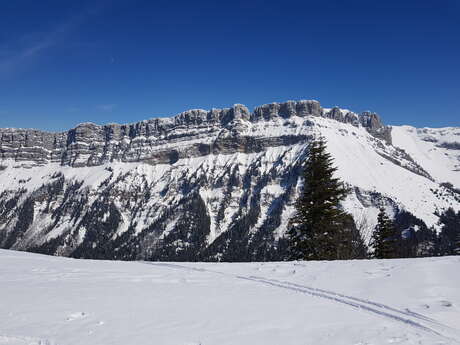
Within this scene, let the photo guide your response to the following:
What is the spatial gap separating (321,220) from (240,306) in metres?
16.8

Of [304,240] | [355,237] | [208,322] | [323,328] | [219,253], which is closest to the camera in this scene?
[323,328]

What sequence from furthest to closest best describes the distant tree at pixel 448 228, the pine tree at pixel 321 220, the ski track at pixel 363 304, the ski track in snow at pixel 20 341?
the distant tree at pixel 448 228 < the pine tree at pixel 321 220 < the ski track at pixel 363 304 < the ski track in snow at pixel 20 341

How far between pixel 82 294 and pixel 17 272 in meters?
5.94

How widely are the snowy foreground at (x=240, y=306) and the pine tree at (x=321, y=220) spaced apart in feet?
34.1

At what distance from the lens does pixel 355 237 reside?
27078 mm

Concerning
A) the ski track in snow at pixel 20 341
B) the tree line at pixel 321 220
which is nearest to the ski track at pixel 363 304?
the ski track in snow at pixel 20 341

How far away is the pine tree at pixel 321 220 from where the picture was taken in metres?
23.1

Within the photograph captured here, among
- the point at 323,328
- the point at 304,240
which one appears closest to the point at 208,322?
the point at 323,328

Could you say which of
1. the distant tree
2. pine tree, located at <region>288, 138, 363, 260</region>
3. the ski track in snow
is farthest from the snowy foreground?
the distant tree

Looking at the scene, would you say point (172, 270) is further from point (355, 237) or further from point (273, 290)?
point (355, 237)

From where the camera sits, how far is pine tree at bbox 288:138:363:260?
23.1 m

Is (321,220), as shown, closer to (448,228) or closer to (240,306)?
(240,306)

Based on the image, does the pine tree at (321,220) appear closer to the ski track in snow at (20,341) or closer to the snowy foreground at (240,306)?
the snowy foreground at (240,306)

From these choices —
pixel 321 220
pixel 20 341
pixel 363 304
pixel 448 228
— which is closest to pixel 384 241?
pixel 321 220
